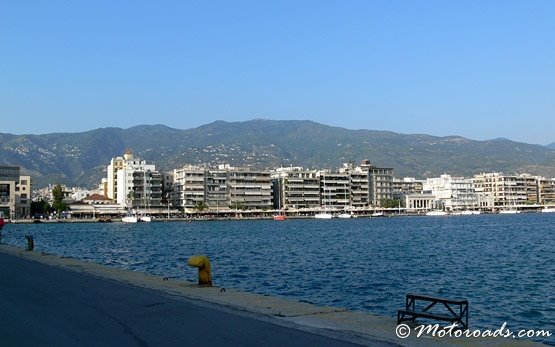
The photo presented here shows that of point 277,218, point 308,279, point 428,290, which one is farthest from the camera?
point 277,218

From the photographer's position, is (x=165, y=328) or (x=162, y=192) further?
(x=162, y=192)

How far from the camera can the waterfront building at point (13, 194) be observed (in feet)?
559

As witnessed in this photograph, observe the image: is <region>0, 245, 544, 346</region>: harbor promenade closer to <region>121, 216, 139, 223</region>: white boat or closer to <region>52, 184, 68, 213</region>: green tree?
<region>121, 216, 139, 223</region>: white boat

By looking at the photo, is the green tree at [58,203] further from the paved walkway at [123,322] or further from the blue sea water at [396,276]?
the paved walkway at [123,322]

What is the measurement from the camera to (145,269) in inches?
1604

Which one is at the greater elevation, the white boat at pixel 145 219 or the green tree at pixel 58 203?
the green tree at pixel 58 203

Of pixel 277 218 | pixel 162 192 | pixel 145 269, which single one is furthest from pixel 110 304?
pixel 162 192

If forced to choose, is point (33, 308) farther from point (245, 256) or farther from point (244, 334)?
point (245, 256)

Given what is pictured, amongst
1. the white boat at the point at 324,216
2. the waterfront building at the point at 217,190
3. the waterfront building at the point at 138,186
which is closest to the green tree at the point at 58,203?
the waterfront building at the point at 138,186

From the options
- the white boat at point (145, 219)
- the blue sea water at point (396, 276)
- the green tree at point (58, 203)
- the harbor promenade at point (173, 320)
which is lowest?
the blue sea water at point (396, 276)

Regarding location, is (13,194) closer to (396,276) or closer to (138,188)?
(138,188)

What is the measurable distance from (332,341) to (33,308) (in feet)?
25.2

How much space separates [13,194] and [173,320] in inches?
6805

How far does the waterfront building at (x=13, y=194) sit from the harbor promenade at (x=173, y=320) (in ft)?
521
